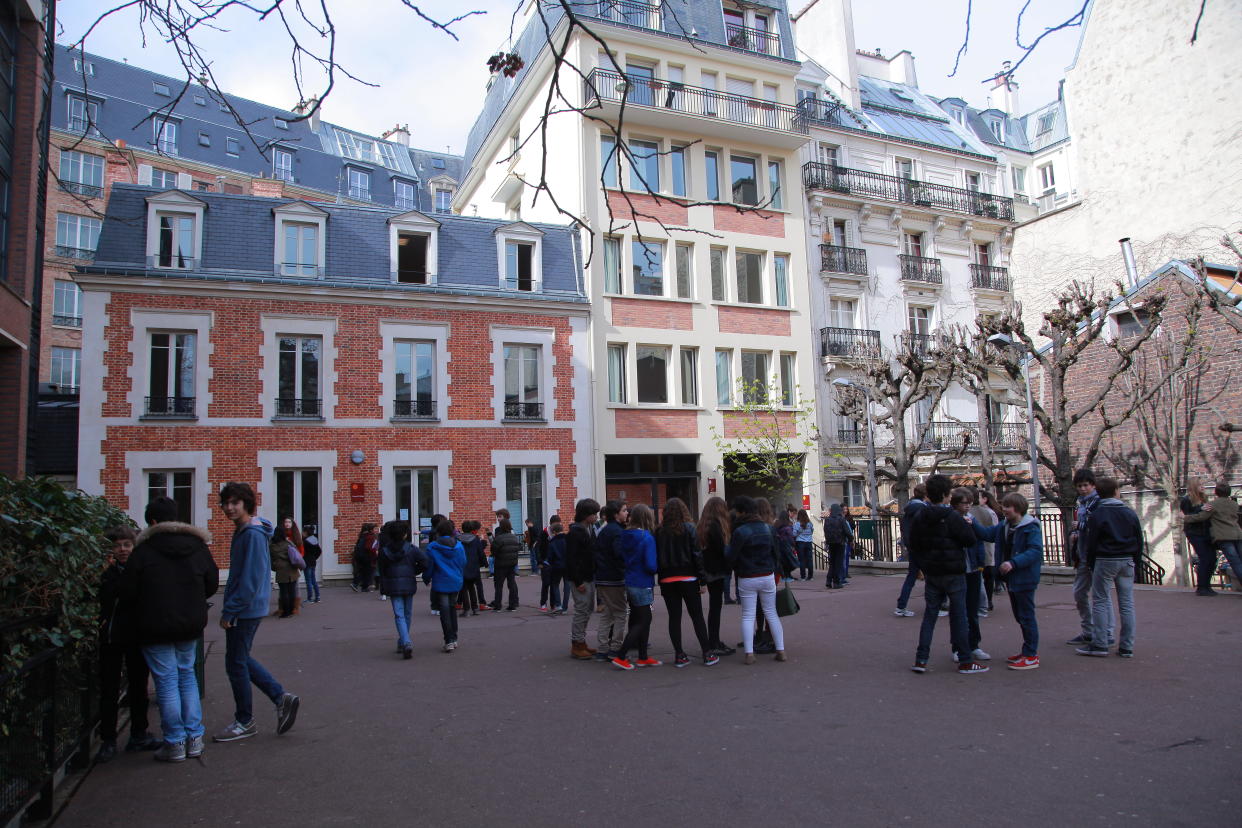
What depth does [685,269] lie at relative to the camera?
85.9 feet

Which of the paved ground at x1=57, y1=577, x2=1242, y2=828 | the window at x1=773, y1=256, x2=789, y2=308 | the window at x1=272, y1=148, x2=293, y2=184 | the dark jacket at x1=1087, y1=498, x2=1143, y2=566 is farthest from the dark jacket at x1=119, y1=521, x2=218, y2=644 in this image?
the window at x1=272, y1=148, x2=293, y2=184

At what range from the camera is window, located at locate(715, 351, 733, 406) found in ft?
85.1

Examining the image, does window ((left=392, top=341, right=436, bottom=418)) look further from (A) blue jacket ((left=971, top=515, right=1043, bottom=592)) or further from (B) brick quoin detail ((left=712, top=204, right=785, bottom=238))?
(A) blue jacket ((left=971, top=515, right=1043, bottom=592))

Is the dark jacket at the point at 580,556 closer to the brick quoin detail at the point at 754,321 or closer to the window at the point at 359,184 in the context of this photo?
the brick quoin detail at the point at 754,321

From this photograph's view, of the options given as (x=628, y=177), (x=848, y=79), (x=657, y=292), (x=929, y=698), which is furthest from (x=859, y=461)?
(x=929, y=698)

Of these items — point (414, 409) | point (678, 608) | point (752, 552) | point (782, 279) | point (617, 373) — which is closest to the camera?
point (752, 552)

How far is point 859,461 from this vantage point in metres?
27.5

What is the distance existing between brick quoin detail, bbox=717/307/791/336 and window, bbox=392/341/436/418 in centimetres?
902

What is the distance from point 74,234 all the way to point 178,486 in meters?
22.6

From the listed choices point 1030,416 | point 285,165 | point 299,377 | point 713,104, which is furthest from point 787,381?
point 285,165

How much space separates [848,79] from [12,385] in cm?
2956

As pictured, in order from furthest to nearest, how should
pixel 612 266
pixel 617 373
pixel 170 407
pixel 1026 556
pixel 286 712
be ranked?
1. pixel 612 266
2. pixel 617 373
3. pixel 170 407
4. pixel 1026 556
5. pixel 286 712

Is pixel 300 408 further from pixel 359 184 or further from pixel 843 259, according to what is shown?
pixel 359 184

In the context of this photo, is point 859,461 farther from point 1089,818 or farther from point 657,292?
point 1089,818
